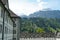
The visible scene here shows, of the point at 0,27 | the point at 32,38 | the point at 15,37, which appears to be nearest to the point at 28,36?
the point at 32,38

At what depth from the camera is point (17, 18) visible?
2377 inches

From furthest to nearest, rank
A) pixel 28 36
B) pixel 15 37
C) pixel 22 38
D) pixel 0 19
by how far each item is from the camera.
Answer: pixel 28 36 → pixel 22 38 → pixel 15 37 → pixel 0 19

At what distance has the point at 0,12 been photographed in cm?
2550

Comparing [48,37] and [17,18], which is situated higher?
[17,18]

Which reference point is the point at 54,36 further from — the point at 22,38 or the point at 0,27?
the point at 0,27

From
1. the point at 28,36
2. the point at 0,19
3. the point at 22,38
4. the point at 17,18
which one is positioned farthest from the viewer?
the point at 28,36

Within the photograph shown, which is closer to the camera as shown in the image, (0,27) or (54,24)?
(0,27)

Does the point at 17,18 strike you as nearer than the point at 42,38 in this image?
Yes

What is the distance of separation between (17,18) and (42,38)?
1586 cm

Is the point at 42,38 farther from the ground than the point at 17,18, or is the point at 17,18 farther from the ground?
the point at 17,18

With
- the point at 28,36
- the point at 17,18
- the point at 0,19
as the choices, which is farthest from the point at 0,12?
the point at 28,36

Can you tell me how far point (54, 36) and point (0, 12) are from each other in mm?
52648

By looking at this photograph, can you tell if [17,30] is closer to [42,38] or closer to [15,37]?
[15,37]

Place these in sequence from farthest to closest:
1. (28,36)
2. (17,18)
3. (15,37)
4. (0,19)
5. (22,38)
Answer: (28,36)
(22,38)
(17,18)
(15,37)
(0,19)
